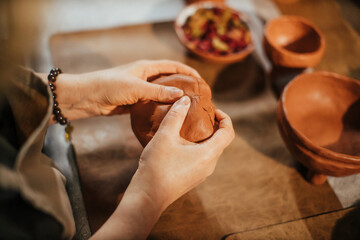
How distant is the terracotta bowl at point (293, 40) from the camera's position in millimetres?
1575

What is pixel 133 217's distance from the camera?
3.14 feet

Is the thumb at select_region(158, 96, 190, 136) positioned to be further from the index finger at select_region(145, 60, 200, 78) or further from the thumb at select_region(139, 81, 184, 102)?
the index finger at select_region(145, 60, 200, 78)

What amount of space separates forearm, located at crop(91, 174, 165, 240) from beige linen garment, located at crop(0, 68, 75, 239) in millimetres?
124

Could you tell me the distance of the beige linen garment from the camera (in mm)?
787

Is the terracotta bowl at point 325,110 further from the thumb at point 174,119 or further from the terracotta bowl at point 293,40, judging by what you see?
the thumb at point 174,119

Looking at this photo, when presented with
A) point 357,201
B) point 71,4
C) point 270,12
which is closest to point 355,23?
point 270,12

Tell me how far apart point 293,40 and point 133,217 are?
1458mm

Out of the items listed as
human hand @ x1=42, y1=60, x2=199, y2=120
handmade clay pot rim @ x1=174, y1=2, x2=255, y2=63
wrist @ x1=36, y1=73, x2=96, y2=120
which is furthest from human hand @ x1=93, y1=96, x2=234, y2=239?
handmade clay pot rim @ x1=174, y1=2, x2=255, y2=63

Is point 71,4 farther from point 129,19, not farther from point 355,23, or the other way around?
point 355,23

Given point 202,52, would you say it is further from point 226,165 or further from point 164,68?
point 226,165

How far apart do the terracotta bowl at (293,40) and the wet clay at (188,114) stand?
2.09ft

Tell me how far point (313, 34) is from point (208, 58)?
0.64m

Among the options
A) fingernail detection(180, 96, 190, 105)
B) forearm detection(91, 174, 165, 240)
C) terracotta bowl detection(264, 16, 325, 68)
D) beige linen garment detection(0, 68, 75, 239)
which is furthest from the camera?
terracotta bowl detection(264, 16, 325, 68)

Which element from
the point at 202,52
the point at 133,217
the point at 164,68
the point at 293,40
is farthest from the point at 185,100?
the point at 293,40
